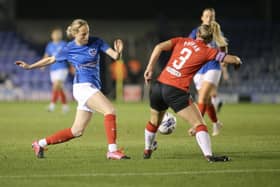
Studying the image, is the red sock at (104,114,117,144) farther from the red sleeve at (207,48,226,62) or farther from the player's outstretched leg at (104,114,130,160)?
the red sleeve at (207,48,226,62)

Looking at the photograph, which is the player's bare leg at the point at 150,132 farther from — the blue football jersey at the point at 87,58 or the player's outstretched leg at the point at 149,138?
the blue football jersey at the point at 87,58

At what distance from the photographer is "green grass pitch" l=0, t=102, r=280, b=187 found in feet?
30.5

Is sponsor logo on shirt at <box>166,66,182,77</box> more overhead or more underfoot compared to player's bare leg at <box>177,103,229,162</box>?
more overhead

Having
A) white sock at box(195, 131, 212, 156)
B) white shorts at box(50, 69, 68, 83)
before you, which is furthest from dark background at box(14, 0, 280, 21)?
white sock at box(195, 131, 212, 156)

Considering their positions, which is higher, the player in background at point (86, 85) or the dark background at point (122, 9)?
the dark background at point (122, 9)

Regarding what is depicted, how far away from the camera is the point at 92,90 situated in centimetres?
1133

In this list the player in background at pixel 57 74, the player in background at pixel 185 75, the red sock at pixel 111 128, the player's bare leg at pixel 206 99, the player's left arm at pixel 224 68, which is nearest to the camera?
the player in background at pixel 185 75

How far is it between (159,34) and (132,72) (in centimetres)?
200

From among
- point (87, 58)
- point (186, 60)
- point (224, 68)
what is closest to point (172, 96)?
point (186, 60)

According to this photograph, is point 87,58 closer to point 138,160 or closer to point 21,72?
point 138,160

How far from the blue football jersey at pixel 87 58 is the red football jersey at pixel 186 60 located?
43.5 inches

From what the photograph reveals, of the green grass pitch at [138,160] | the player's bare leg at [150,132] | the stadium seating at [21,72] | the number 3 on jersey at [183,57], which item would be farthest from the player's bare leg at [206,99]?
the stadium seating at [21,72]

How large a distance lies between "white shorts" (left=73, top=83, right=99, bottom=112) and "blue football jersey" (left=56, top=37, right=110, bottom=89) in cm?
6

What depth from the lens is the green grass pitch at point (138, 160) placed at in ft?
30.5
